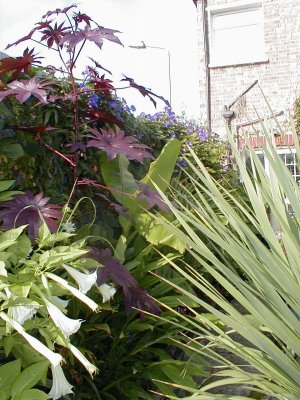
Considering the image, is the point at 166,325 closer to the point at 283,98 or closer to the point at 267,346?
the point at 267,346

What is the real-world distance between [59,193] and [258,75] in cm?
961

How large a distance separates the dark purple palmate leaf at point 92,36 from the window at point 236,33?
9855mm

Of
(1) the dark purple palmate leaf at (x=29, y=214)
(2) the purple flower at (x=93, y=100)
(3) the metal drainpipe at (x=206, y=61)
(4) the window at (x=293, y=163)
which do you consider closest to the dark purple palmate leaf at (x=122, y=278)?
(1) the dark purple palmate leaf at (x=29, y=214)

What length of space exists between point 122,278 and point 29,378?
71 centimetres

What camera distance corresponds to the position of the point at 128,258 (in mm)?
2793

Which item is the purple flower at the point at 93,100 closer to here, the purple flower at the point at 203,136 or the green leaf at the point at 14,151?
the green leaf at the point at 14,151

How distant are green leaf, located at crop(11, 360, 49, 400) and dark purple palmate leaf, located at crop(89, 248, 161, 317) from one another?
52 centimetres

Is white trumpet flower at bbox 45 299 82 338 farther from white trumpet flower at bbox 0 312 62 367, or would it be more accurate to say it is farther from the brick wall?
the brick wall

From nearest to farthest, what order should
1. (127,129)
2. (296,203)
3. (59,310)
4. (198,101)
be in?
(59,310) → (296,203) → (127,129) → (198,101)

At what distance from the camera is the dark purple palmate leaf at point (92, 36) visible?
2.28 metres

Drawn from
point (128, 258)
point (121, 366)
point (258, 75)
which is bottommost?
point (121, 366)

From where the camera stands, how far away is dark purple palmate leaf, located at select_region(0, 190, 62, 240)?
1916 millimetres

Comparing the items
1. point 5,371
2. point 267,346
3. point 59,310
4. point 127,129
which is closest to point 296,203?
point 267,346

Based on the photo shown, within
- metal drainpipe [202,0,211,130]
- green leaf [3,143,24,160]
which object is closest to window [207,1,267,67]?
metal drainpipe [202,0,211,130]
